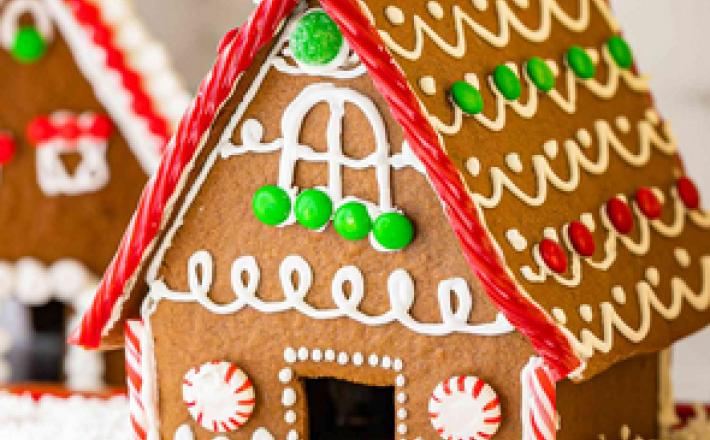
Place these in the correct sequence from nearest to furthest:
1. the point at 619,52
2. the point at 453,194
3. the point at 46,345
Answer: the point at 453,194 → the point at 619,52 → the point at 46,345

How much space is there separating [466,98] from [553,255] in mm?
195

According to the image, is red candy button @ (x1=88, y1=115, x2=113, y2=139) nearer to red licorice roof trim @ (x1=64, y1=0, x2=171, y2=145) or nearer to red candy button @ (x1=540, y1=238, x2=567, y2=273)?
red licorice roof trim @ (x1=64, y1=0, x2=171, y2=145)

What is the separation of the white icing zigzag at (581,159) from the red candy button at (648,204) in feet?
0.17

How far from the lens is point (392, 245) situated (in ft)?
3.39

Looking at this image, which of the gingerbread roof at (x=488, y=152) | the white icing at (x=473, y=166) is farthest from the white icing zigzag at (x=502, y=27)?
the white icing at (x=473, y=166)

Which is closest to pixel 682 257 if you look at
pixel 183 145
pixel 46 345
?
pixel 183 145

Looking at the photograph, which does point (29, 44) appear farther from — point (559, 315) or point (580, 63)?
point (559, 315)

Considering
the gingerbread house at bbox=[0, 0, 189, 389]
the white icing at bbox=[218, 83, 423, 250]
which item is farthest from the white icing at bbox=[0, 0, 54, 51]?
the white icing at bbox=[218, 83, 423, 250]

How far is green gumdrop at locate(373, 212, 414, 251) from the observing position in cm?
103

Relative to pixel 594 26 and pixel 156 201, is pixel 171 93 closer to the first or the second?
pixel 156 201

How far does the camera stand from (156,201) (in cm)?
112

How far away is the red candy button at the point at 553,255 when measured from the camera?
41.3 inches

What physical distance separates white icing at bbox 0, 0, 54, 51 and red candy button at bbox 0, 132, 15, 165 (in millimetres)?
155

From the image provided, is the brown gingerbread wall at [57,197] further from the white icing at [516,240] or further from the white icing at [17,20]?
the white icing at [516,240]
